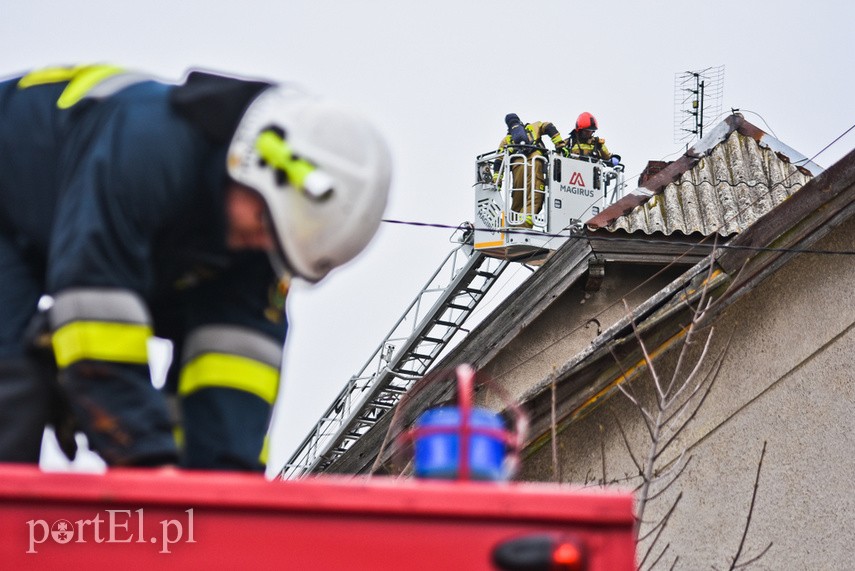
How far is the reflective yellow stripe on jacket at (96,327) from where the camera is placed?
9.68ft

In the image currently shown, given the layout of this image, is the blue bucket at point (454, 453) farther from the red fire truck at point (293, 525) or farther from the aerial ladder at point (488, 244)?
the aerial ladder at point (488, 244)

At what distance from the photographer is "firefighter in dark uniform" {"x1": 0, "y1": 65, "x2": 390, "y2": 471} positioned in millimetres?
2959

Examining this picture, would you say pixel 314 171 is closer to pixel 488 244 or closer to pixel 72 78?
pixel 72 78

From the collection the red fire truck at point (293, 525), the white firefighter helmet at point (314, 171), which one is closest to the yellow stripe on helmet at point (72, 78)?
the white firefighter helmet at point (314, 171)

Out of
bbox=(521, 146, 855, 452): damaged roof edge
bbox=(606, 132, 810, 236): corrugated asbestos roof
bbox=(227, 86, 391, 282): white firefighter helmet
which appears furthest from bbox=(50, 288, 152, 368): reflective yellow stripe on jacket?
bbox=(606, 132, 810, 236): corrugated asbestos roof

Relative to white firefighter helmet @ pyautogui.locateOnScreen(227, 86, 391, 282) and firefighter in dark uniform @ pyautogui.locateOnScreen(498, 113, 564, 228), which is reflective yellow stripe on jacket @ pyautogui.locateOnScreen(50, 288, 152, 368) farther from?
firefighter in dark uniform @ pyautogui.locateOnScreen(498, 113, 564, 228)

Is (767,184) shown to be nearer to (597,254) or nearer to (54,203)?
(597,254)

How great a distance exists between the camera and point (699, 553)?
324 inches

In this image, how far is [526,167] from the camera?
68.1ft

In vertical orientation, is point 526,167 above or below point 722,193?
above

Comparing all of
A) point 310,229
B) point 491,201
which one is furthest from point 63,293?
point 491,201

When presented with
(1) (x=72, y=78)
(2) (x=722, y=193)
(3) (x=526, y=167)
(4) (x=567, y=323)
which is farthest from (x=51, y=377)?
(3) (x=526, y=167)

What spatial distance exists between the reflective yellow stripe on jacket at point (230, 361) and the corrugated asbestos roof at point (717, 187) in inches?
335

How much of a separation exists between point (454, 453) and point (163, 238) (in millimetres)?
782
